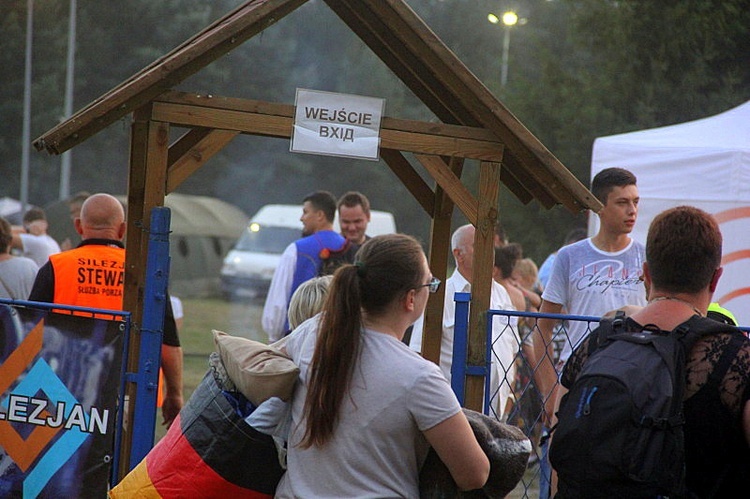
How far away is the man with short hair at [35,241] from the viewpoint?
1203 cm

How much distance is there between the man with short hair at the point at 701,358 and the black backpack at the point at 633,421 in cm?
4

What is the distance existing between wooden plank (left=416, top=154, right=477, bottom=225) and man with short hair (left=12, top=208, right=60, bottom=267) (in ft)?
27.0

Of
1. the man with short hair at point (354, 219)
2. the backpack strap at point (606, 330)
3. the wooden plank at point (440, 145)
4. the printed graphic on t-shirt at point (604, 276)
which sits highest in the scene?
the wooden plank at point (440, 145)

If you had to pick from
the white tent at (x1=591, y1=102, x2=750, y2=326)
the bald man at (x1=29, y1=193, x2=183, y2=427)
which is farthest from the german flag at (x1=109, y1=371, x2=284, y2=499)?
the white tent at (x1=591, y1=102, x2=750, y2=326)

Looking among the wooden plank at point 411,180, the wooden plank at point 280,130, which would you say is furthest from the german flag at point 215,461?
the wooden plank at point 411,180

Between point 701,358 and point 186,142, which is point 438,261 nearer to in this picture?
point 186,142

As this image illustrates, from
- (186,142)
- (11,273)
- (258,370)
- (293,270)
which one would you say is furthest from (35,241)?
(258,370)

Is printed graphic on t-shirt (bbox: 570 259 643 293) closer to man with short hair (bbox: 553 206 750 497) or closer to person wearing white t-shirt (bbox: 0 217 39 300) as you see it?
man with short hair (bbox: 553 206 750 497)

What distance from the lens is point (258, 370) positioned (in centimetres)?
301

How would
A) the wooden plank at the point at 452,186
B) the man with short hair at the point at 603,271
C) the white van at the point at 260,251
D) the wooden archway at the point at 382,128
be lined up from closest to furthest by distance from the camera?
the wooden archway at the point at 382,128 < the wooden plank at the point at 452,186 < the man with short hair at the point at 603,271 < the white van at the point at 260,251

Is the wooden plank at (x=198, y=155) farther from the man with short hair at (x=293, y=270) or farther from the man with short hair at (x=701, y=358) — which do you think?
the man with short hair at (x=293, y=270)

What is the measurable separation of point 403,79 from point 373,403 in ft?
8.46

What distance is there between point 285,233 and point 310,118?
2117 cm

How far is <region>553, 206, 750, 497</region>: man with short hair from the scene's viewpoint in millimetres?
2633
